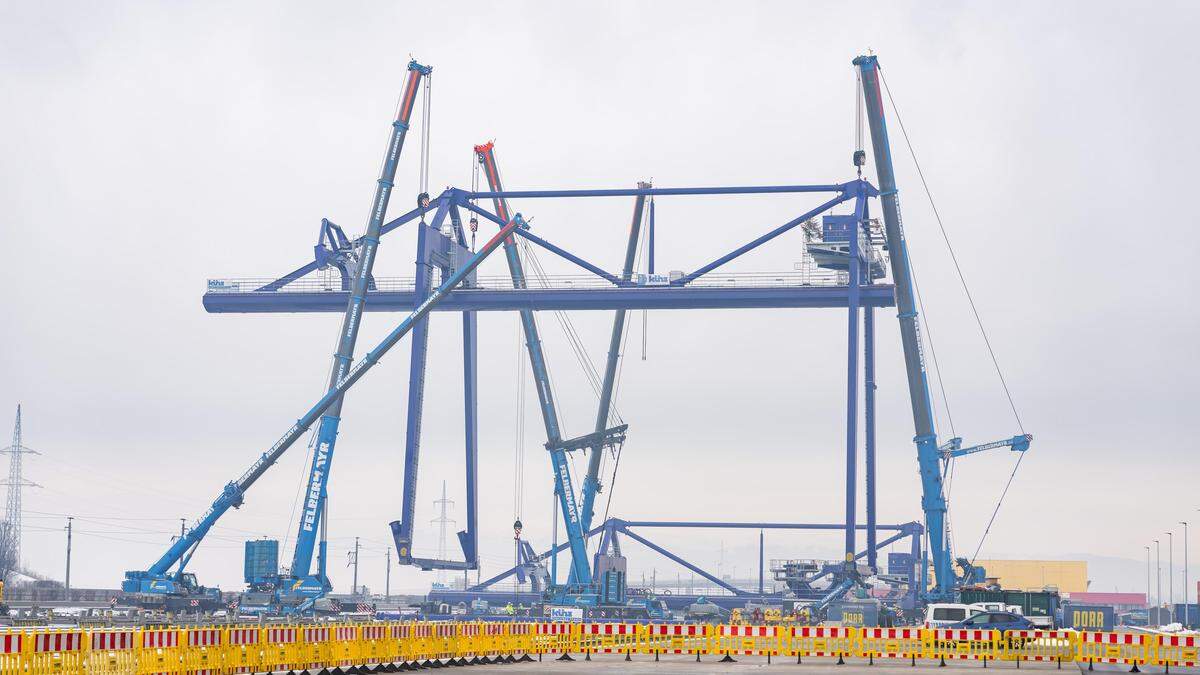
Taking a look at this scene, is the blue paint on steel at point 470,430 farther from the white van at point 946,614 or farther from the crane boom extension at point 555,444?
the white van at point 946,614

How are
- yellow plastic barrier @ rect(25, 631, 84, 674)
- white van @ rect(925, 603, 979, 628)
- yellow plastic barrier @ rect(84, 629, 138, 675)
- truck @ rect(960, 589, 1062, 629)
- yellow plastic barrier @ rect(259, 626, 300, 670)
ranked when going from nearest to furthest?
yellow plastic barrier @ rect(25, 631, 84, 674) < yellow plastic barrier @ rect(84, 629, 138, 675) < yellow plastic barrier @ rect(259, 626, 300, 670) < white van @ rect(925, 603, 979, 628) < truck @ rect(960, 589, 1062, 629)

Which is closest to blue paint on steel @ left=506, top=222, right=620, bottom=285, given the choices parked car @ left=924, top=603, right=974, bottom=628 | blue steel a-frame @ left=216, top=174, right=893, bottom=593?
blue steel a-frame @ left=216, top=174, right=893, bottom=593

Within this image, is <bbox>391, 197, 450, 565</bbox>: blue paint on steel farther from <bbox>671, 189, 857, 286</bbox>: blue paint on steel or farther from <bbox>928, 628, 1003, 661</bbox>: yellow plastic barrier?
<bbox>928, 628, 1003, 661</bbox>: yellow plastic barrier

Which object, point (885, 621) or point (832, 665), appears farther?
point (885, 621)

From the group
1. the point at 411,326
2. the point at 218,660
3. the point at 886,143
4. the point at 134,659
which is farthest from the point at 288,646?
the point at 886,143

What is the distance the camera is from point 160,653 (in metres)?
26.4

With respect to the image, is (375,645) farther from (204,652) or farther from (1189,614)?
(1189,614)

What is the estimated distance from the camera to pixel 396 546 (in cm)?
8169

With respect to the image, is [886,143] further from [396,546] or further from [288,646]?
[288,646]

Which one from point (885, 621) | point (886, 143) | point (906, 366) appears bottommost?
point (885, 621)

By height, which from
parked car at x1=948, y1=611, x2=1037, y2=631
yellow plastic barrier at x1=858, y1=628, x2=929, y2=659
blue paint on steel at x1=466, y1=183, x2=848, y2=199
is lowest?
yellow plastic barrier at x1=858, y1=628, x2=929, y2=659

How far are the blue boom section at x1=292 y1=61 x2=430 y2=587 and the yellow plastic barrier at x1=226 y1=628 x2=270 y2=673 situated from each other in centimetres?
4516

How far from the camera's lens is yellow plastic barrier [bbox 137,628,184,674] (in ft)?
84.9

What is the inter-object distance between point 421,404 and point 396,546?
7881 millimetres
